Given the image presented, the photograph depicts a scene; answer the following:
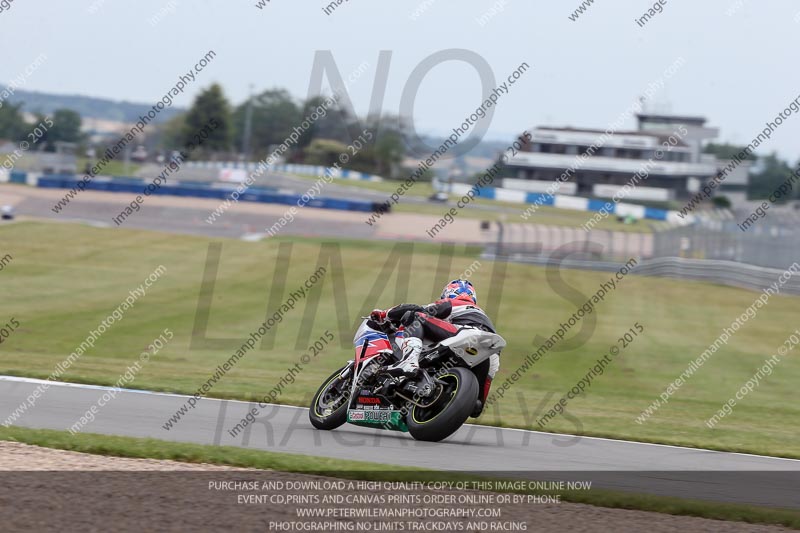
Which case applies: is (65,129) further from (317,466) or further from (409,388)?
(317,466)

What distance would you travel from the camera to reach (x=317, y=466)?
8062 millimetres

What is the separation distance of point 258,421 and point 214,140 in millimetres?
105189

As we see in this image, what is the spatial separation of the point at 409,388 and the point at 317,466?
1.70m

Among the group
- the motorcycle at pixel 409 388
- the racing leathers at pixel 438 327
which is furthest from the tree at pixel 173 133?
the racing leathers at pixel 438 327

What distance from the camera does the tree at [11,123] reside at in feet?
352

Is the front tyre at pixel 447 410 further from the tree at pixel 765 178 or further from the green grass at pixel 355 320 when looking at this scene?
the tree at pixel 765 178

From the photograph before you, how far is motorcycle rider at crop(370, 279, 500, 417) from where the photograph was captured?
9672 millimetres

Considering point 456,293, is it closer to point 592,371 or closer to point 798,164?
point 592,371

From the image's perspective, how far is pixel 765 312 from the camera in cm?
3019

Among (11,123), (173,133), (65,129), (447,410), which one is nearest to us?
(447,410)

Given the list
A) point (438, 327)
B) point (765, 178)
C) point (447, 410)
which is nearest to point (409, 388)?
point (447, 410)

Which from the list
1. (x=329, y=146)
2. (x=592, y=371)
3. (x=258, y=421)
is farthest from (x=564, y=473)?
(x=329, y=146)

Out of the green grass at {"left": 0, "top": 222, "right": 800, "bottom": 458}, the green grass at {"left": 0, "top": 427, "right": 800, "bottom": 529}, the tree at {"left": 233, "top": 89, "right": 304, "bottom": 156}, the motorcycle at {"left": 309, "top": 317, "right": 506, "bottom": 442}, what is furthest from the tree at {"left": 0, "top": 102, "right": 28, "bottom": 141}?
the green grass at {"left": 0, "top": 427, "right": 800, "bottom": 529}

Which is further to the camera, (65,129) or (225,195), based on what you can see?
(65,129)
